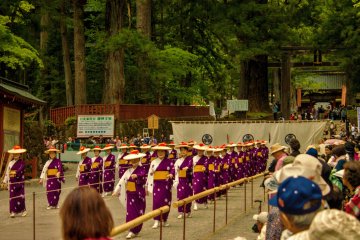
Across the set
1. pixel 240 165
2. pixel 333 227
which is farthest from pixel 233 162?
pixel 333 227

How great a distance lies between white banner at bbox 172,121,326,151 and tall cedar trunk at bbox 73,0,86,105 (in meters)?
7.02

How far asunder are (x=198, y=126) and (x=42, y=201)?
19.6 metres

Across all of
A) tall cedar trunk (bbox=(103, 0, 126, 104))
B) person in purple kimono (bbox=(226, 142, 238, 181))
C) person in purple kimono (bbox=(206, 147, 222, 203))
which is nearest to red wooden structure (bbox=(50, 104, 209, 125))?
tall cedar trunk (bbox=(103, 0, 126, 104))

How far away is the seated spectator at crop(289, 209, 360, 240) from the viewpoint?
3.83m

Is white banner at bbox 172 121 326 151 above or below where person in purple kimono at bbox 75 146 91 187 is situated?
above

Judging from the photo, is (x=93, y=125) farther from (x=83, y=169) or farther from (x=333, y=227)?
(x=333, y=227)

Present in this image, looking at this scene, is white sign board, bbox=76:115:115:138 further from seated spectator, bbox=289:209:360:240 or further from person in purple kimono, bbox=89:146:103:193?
seated spectator, bbox=289:209:360:240

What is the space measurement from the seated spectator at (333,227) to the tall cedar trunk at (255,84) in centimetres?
4390

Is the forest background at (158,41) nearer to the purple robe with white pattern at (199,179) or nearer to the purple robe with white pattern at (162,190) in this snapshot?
the purple robe with white pattern at (199,179)

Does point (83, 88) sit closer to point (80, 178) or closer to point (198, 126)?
point (198, 126)

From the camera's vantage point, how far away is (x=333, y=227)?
3.82 meters

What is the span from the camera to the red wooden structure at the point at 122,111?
44.3 metres

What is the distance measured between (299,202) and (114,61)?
39.1 m

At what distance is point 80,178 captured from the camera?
82.6 ft
